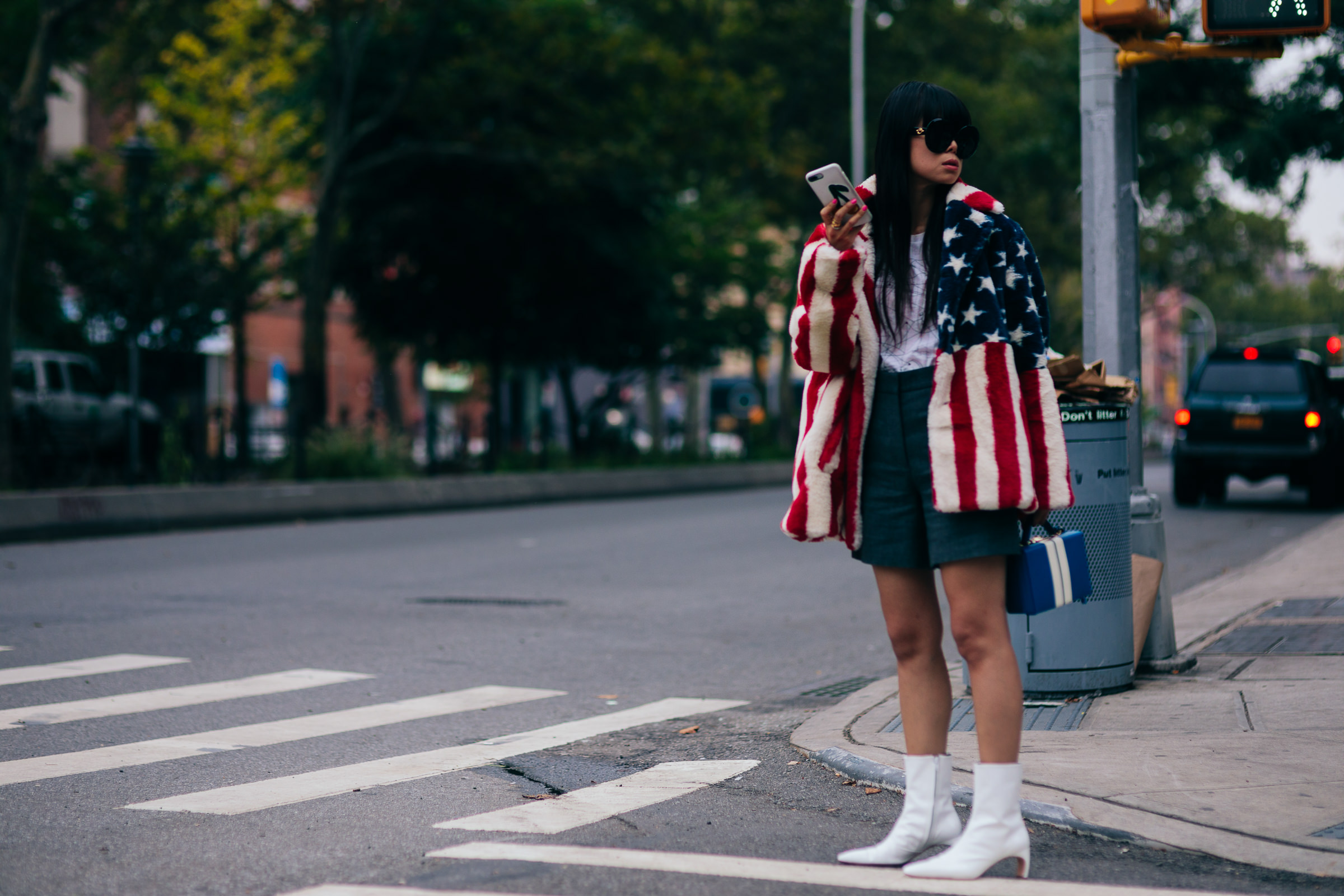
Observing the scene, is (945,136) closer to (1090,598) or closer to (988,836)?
(988,836)

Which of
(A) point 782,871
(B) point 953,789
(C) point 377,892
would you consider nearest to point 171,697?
(C) point 377,892

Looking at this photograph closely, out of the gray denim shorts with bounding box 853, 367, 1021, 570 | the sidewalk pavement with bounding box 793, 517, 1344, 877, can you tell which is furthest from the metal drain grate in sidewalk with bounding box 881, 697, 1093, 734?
the gray denim shorts with bounding box 853, 367, 1021, 570

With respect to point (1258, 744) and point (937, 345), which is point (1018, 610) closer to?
point (937, 345)

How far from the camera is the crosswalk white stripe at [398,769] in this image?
4453 millimetres

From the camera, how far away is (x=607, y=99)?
24297mm

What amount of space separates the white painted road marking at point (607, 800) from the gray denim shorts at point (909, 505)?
1.19 meters

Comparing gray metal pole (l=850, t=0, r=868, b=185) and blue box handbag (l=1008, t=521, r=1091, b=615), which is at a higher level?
gray metal pole (l=850, t=0, r=868, b=185)

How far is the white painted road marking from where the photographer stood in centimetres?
414

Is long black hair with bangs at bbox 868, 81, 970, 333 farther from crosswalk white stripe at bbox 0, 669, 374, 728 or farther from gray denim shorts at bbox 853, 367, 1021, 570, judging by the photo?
crosswalk white stripe at bbox 0, 669, 374, 728

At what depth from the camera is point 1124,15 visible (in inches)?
236

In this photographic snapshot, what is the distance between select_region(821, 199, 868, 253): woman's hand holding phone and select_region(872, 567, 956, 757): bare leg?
79cm

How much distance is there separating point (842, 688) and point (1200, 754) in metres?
2.23

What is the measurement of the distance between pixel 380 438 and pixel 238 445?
2824 mm

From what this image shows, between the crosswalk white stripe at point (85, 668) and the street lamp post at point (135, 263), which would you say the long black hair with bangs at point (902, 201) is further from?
the street lamp post at point (135, 263)
